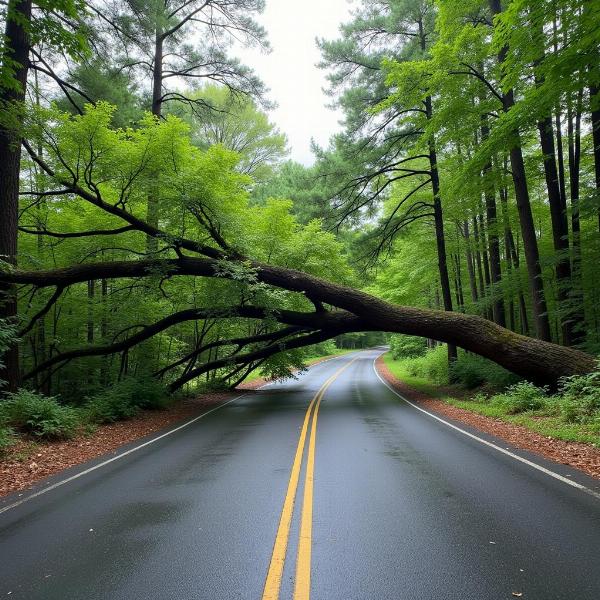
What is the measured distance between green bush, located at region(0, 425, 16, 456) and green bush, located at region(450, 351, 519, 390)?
13.3 meters

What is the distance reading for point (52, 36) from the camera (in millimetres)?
6566

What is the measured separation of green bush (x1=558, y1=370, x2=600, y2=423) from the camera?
8.45 m

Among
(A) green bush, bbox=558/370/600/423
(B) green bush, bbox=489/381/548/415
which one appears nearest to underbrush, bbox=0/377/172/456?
(B) green bush, bbox=489/381/548/415

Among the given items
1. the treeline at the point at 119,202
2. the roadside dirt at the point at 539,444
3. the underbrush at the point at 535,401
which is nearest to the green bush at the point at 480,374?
the underbrush at the point at 535,401

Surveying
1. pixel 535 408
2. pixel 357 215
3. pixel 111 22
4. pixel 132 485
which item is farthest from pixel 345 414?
pixel 111 22

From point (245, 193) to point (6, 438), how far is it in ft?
38.7

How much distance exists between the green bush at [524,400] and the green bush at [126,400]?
1052cm

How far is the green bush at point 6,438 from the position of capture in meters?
7.28

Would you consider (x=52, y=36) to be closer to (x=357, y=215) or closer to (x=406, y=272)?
(x=357, y=215)

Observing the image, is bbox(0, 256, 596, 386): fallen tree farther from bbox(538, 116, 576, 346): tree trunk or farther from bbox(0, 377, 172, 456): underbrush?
bbox(0, 377, 172, 456): underbrush

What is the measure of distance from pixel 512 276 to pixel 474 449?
10.8 metres

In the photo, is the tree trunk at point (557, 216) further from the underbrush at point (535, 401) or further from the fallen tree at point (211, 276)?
the underbrush at point (535, 401)

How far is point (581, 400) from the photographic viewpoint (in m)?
9.03


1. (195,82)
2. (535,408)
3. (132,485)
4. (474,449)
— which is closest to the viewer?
(132,485)
